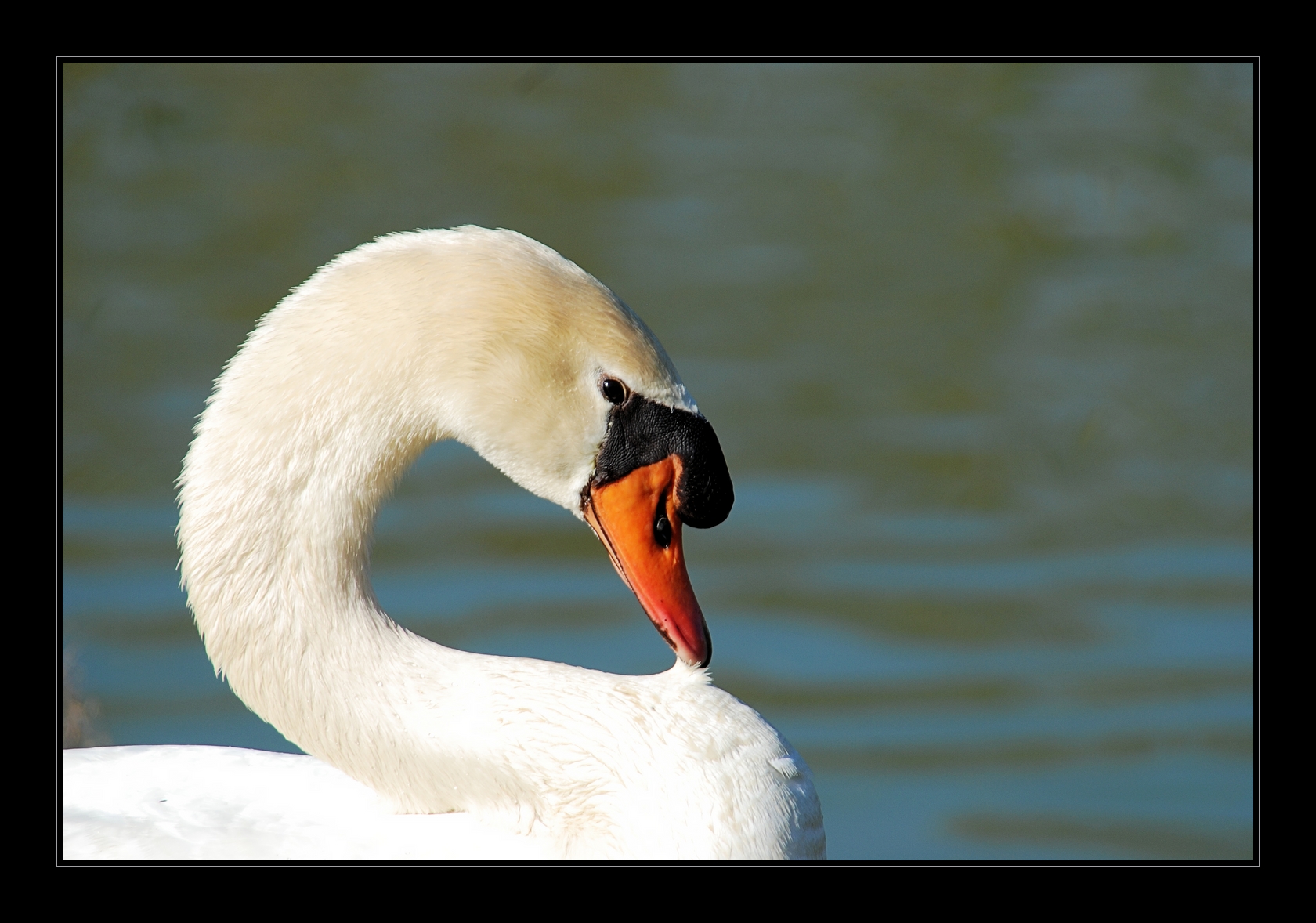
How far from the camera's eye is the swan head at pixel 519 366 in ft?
10.3

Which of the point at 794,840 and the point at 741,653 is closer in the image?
the point at 794,840

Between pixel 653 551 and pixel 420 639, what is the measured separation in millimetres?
465

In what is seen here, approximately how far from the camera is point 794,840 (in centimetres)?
318

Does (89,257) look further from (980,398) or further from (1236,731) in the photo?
(1236,731)

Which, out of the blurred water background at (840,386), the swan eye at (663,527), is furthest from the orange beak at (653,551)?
the blurred water background at (840,386)

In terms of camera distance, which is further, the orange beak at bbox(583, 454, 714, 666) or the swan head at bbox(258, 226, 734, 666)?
the orange beak at bbox(583, 454, 714, 666)

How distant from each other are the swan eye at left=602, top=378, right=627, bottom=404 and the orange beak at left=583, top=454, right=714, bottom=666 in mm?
151

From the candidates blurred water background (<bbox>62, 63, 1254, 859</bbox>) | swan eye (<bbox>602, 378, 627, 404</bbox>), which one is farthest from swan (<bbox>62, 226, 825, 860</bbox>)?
blurred water background (<bbox>62, 63, 1254, 859</bbox>)

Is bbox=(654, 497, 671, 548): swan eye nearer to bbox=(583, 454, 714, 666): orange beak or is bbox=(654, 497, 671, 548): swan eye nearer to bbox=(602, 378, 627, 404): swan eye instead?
bbox=(583, 454, 714, 666): orange beak

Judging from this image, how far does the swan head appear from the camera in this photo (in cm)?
315

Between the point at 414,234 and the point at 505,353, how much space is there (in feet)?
0.94

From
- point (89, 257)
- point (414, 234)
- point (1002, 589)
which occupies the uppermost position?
A: point (89, 257)
